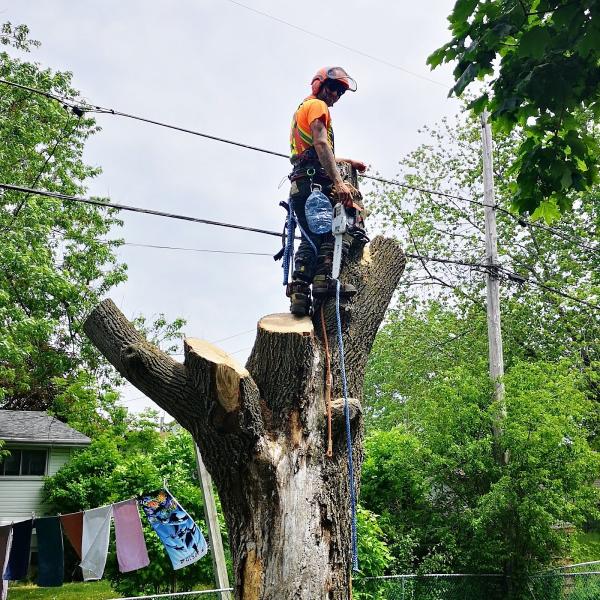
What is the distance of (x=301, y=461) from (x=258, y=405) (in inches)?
16.2

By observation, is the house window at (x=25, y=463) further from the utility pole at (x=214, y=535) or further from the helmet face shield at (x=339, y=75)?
the helmet face shield at (x=339, y=75)

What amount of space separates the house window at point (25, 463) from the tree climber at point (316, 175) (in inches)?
706

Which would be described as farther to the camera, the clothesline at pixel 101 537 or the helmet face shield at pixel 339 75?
the clothesline at pixel 101 537

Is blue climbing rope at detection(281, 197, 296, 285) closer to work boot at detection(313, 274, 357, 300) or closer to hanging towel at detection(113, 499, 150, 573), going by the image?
work boot at detection(313, 274, 357, 300)

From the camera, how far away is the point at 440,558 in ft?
37.9

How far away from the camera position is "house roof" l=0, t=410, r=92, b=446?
20328 mm

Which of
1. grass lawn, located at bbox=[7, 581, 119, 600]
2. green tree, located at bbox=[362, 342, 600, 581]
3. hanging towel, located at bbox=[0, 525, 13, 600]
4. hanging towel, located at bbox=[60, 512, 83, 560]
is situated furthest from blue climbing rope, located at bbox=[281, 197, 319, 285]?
grass lawn, located at bbox=[7, 581, 119, 600]

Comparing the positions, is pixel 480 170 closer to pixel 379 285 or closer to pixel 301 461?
pixel 379 285

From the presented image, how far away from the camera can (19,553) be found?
1036 centimetres

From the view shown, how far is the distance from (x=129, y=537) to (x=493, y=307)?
7704mm

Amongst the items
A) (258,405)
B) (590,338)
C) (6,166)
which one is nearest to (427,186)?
(590,338)

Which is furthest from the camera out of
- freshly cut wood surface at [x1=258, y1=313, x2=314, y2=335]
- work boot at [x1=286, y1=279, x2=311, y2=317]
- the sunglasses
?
the sunglasses

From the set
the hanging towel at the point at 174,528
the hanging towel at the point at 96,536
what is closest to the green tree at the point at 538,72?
the hanging towel at the point at 174,528

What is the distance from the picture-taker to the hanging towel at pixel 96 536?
998cm
